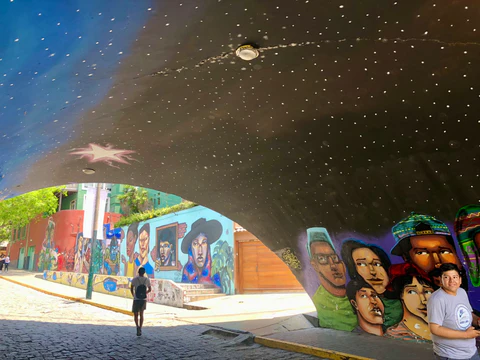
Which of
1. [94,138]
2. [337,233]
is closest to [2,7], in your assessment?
[94,138]

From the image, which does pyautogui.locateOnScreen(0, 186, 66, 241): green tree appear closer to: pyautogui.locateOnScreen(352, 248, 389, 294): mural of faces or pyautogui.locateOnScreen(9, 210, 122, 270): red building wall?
pyautogui.locateOnScreen(9, 210, 122, 270): red building wall

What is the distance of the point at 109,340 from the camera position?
855 centimetres

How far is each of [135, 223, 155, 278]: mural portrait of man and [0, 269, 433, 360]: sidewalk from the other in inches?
279

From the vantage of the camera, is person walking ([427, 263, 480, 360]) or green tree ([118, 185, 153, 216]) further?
green tree ([118, 185, 153, 216])

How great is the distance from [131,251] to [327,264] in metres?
21.0

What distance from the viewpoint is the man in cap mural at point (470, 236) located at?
5.43 m

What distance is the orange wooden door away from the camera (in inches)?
679

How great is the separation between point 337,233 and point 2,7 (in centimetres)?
639

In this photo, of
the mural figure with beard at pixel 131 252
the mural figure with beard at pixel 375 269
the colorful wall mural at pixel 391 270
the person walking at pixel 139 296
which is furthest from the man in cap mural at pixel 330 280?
the mural figure with beard at pixel 131 252

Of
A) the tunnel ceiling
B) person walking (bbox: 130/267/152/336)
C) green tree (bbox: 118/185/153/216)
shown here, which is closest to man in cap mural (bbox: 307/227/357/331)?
the tunnel ceiling

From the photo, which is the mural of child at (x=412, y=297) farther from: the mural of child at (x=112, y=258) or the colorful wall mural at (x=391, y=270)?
the mural of child at (x=112, y=258)

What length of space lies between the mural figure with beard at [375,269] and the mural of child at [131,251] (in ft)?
68.1

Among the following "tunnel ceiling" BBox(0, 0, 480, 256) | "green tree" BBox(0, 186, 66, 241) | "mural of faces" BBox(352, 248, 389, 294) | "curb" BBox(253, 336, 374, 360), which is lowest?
"curb" BBox(253, 336, 374, 360)

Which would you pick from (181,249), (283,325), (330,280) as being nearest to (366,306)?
(330,280)
